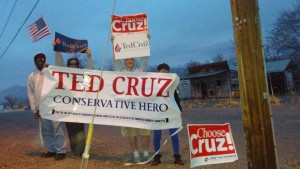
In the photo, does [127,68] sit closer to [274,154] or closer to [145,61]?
[145,61]

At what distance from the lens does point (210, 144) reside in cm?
669

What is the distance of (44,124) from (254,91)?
464 centimetres

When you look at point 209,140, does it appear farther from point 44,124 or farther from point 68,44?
point 68,44

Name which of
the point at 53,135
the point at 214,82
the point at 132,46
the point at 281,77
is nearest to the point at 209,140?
the point at 132,46

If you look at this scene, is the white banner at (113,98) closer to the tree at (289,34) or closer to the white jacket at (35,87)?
the white jacket at (35,87)

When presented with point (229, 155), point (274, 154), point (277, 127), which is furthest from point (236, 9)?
point (277, 127)

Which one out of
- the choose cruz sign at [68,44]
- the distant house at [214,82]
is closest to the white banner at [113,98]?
the choose cruz sign at [68,44]

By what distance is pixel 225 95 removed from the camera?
44969 millimetres

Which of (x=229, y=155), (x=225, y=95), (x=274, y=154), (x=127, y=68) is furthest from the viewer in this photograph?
(x=225, y=95)

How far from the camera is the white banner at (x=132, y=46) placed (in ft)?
26.3

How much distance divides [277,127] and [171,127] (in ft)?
24.2

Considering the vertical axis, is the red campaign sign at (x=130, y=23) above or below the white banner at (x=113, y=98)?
above

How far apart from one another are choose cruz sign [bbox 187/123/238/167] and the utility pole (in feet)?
3.81

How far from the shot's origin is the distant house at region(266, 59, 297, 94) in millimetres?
44725
